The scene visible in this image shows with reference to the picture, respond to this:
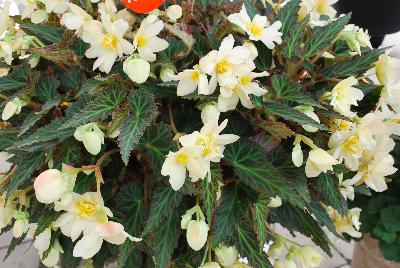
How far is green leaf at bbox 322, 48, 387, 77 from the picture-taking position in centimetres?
73

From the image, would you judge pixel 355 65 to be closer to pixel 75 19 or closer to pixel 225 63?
pixel 225 63

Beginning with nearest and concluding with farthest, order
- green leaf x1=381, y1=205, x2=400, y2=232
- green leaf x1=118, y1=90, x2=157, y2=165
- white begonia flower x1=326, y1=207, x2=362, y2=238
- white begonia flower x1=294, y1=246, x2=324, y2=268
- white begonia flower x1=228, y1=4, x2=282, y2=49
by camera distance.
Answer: green leaf x1=118, y1=90, x2=157, y2=165
white begonia flower x1=228, y1=4, x2=282, y2=49
white begonia flower x1=294, y1=246, x2=324, y2=268
white begonia flower x1=326, y1=207, x2=362, y2=238
green leaf x1=381, y1=205, x2=400, y2=232

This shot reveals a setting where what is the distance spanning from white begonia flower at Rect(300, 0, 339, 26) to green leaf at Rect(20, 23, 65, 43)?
0.38 meters

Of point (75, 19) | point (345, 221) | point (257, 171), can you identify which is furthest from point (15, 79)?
point (345, 221)

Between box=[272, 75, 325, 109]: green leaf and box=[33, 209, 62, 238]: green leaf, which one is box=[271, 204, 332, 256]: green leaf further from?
box=[33, 209, 62, 238]: green leaf

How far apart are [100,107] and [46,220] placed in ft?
0.60

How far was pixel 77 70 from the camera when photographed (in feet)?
2.36

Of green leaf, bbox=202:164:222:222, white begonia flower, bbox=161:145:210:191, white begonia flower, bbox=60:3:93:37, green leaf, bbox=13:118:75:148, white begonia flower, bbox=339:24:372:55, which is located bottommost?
green leaf, bbox=202:164:222:222

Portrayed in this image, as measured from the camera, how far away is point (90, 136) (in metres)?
0.58

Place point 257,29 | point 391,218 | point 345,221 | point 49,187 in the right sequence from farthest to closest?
point 391,218 → point 345,221 → point 257,29 → point 49,187

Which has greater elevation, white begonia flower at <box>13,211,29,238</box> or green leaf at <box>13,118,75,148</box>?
green leaf at <box>13,118,75,148</box>

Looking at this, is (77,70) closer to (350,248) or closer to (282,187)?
(282,187)

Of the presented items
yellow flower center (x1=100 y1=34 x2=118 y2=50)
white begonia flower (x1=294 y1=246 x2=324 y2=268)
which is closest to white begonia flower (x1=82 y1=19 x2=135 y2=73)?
yellow flower center (x1=100 y1=34 x2=118 y2=50)

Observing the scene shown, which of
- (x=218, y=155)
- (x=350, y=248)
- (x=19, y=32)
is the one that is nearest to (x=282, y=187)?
(x=218, y=155)
